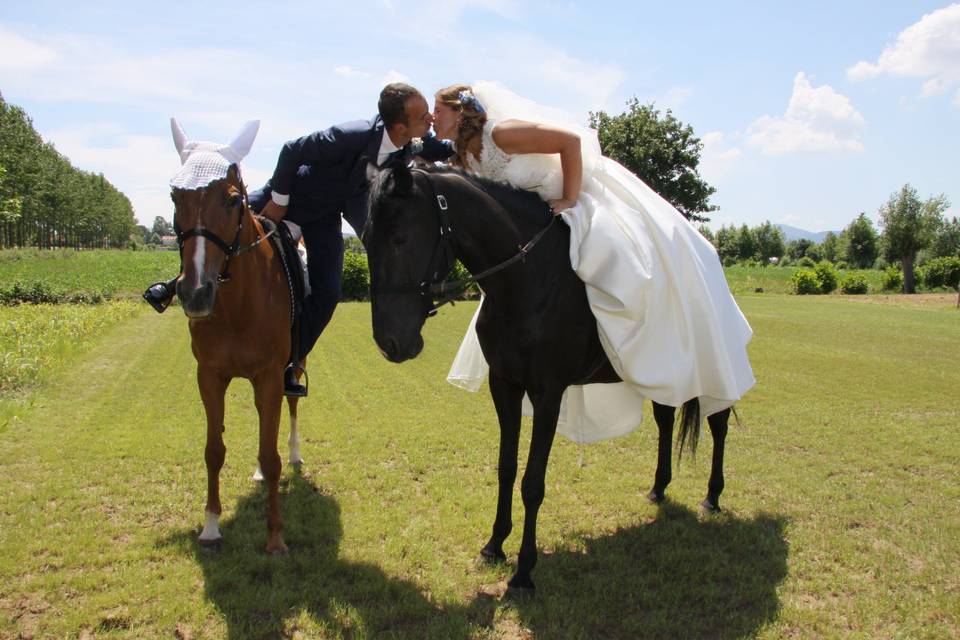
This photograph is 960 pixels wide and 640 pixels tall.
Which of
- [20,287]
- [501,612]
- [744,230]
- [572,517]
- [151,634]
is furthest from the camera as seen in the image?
[744,230]

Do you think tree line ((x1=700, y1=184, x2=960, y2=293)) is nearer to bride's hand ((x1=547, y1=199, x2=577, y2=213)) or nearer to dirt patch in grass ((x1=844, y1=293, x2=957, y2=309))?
dirt patch in grass ((x1=844, y1=293, x2=957, y2=309))

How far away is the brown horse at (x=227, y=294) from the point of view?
339 cm

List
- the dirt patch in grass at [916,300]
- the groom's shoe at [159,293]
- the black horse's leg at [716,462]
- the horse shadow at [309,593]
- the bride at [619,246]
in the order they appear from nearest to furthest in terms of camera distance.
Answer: the horse shadow at [309,593]
the bride at [619,246]
the groom's shoe at [159,293]
the black horse's leg at [716,462]
the dirt patch in grass at [916,300]

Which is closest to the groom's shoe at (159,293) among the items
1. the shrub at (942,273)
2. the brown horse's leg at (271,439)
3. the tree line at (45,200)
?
the brown horse's leg at (271,439)

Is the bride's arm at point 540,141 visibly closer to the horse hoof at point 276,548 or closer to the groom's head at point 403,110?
the groom's head at point 403,110

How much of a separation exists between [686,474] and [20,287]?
2586cm

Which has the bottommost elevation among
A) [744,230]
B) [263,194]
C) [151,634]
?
[151,634]

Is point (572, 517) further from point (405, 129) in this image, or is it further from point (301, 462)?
point (405, 129)

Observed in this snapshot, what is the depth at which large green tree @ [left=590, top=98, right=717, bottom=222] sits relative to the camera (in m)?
44.5

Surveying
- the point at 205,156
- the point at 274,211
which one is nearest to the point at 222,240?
the point at 205,156

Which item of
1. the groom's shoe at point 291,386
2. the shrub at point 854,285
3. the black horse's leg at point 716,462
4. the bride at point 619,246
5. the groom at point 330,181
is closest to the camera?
the bride at point 619,246

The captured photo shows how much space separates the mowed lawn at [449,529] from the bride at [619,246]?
134 cm

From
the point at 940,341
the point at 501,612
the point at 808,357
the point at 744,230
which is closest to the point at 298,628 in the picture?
the point at 501,612

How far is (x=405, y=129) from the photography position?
409 centimetres
